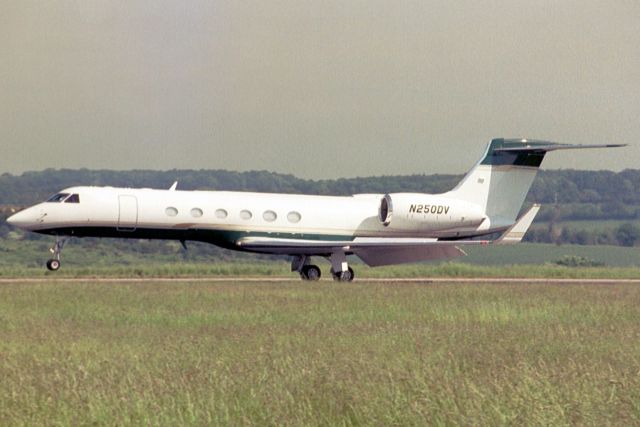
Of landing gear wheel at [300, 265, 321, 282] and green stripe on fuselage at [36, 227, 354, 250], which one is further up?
green stripe on fuselage at [36, 227, 354, 250]

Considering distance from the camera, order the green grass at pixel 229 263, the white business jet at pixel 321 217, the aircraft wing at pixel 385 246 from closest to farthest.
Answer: the white business jet at pixel 321 217 < the aircraft wing at pixel 385 246 < the green grass at pixel 229 263

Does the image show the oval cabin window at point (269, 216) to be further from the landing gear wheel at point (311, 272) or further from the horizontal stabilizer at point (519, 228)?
the horizontal stabilizer at point (519, 228)

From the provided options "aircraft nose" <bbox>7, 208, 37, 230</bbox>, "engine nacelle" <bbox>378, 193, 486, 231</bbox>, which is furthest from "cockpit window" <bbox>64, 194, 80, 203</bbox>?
"engine nacelle" <bbox>378, 193, 486, 231</bbox>

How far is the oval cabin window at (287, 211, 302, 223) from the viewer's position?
114ft

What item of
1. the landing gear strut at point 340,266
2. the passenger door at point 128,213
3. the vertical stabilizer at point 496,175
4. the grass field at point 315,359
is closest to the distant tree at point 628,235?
the vertical stabilizer at point 496,175

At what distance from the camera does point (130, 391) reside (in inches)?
426

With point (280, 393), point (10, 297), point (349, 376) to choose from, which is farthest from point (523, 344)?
point (10, 297)

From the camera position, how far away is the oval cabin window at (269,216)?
113 feet

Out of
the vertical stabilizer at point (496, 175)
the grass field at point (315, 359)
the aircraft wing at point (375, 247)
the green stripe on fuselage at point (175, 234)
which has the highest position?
the vertical stabilizer at point (496, 175)

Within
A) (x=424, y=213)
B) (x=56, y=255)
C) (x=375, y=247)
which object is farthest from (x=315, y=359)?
(x=424, y=213)

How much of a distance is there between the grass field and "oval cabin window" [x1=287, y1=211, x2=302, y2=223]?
8109 millimetres

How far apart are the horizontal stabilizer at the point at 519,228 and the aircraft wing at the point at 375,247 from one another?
31.2 inches

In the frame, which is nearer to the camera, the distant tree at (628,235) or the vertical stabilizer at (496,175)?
the vertical stabilizer at (496,175)

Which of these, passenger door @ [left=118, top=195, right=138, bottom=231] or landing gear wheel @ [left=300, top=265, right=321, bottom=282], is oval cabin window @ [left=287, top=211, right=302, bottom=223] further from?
passenger door @ [left=118, top=195, right=138, bottom=231]
